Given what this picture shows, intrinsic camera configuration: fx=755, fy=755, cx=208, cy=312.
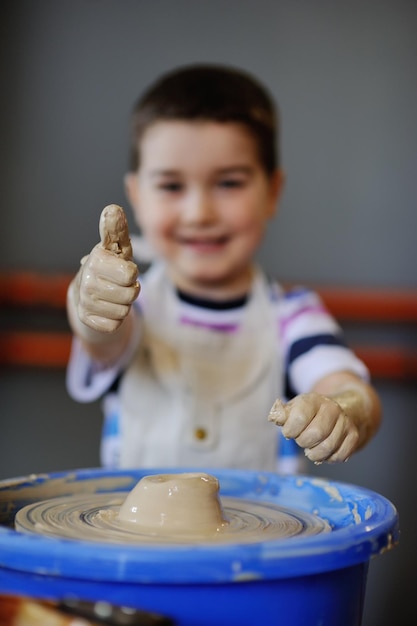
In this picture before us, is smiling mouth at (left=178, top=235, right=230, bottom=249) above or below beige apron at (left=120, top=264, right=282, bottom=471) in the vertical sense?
above

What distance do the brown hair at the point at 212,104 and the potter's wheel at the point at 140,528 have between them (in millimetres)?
609

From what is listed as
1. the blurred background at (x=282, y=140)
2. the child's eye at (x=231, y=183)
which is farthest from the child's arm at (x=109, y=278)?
the blurred background at (x=282, y=140)

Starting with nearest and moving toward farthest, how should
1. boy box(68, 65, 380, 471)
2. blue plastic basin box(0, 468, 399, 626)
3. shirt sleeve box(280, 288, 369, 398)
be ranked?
blue plastic basin box(0, 468, 399, 626) < shirt sleeve box(280, 288, 369, 398) < boy box(68, 65, 380, 471)

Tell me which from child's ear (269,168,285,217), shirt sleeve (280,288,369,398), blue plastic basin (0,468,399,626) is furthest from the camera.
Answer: child's ear (269,168,285,217)

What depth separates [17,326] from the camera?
1.48 m

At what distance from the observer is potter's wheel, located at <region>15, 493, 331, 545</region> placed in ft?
1.83

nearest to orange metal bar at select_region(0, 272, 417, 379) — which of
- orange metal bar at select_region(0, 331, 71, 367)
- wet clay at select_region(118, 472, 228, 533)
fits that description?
orange metal bar at select_region(0, 331, 71, 367)

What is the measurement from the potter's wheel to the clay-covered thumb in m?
0.21

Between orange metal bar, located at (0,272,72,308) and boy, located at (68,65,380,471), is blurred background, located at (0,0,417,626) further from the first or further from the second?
boy, located at (68,65,380,471)

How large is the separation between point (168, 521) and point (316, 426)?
0.14m

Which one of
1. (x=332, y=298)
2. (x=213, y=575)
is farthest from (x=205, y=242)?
(x=213, y=575)

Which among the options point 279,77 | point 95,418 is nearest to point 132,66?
point 279,77

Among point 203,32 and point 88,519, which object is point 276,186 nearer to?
point 203,32

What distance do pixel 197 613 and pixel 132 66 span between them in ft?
4.33
